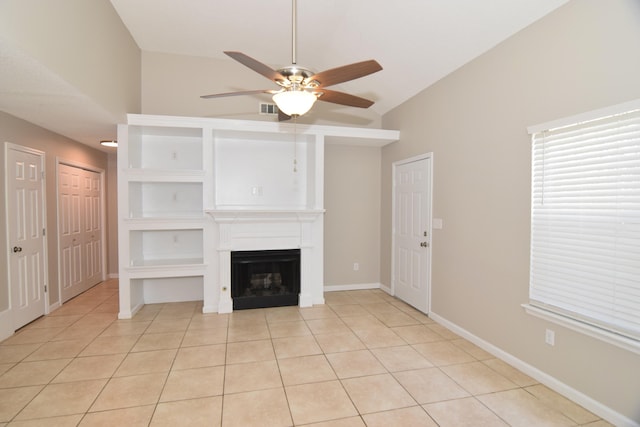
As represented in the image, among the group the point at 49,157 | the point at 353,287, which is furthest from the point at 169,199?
the point at 353,287

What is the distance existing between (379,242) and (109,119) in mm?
4221

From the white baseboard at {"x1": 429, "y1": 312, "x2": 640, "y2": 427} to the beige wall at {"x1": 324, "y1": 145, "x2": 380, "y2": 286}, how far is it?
2.14 meters

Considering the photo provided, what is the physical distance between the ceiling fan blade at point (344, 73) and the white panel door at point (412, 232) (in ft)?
7.20

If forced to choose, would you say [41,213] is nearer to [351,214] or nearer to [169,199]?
[169,199]

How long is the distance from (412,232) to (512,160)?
186 centimetres

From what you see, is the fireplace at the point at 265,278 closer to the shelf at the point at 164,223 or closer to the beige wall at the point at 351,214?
the shelf at the point at 164,223

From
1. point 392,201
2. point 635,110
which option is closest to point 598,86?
point 635,110

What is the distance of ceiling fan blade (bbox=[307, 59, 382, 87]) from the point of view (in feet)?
6.64

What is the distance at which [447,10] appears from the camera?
2.81 meters

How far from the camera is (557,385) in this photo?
94.9 inches

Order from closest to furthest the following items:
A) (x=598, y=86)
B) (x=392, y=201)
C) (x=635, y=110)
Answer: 1. (x=635, y=110)
2. (x=598, y=86)
3. (x=392, y=201)

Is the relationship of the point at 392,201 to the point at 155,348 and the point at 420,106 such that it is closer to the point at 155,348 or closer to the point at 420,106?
the point at 420,106

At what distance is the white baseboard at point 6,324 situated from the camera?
129 inches

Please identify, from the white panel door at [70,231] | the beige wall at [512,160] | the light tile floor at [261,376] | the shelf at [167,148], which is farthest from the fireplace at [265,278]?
the white panel door at [70,231]
